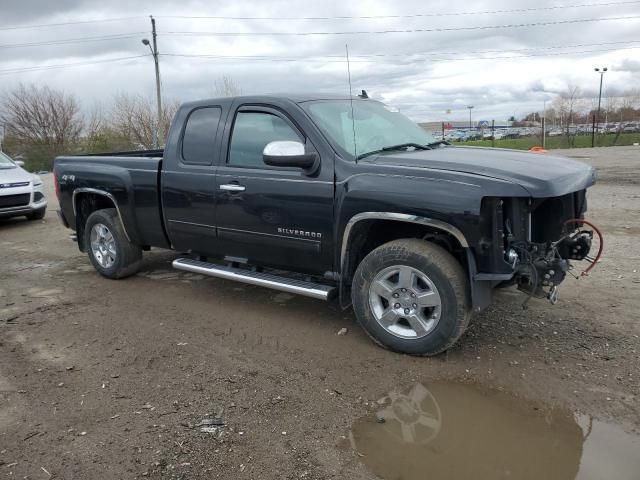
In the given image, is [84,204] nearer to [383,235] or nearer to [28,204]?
[383,235]

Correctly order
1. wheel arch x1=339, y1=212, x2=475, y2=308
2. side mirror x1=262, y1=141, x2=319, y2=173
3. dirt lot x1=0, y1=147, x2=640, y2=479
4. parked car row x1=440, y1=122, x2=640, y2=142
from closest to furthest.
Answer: dirt lot x1=0, y1=147, x2=640, y2=479, wheel arch x1=339, y1=212, x2=475, y2=308, side mirror x1=262, y1=141, x2=319, y2=173, parked car row x1=440, y1=122, x2=640, y2=142

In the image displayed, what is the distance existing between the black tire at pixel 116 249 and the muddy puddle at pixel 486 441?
3.85 metres

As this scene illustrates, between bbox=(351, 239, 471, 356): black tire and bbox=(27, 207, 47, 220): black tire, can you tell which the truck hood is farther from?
bbox=(27, 207, 47, 220): black tire

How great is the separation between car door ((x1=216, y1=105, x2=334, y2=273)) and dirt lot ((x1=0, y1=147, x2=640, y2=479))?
2.20 ft

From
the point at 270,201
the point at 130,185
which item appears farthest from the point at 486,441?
the point at 130,185

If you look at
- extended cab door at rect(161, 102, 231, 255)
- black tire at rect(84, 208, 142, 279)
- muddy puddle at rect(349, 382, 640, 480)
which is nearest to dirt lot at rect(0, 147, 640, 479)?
muddy puddle at rect(349, 382, 640, 480)

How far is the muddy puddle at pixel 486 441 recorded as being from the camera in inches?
111

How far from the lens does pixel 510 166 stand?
12.8 ft

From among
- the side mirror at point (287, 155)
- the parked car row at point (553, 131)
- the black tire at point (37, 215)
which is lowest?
the parked car row at point (553, 131)

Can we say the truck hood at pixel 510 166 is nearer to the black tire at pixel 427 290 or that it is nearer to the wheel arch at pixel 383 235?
the wheel arch at pixel 383 235

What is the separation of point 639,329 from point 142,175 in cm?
476

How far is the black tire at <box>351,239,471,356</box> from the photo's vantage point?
12.6 ft

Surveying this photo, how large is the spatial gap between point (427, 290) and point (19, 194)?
916cm

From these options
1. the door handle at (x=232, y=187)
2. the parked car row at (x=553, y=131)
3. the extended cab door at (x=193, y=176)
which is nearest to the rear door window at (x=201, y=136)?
the extended cab door at (x=193, y=176)
